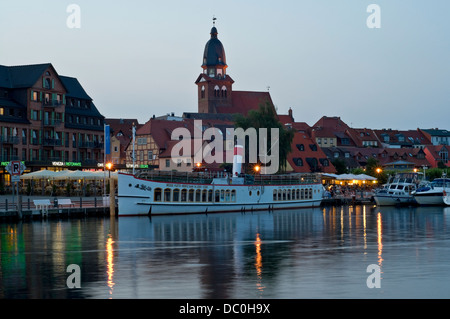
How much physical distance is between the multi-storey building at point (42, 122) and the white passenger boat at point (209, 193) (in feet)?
109

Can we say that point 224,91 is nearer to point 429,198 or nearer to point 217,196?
point 429,198

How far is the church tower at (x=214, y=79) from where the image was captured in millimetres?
193250

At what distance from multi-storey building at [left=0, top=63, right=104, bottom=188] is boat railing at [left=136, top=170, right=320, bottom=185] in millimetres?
32654

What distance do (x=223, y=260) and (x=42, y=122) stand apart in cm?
7342

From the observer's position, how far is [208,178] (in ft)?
220

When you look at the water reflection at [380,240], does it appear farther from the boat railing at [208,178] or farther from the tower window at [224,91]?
the tower window at [224,91]

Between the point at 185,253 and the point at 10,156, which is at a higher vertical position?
the point at 10,156

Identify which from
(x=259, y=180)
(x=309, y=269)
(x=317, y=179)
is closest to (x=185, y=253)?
(x=309, y=269)

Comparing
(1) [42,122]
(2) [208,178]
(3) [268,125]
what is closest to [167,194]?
(2) [208,178]

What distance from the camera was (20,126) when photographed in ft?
309

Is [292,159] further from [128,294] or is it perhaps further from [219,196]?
[128,294]

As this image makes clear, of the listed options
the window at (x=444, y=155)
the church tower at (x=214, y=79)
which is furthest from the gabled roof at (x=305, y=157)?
the church tower at (x=214, y=79)

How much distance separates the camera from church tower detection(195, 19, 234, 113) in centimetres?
19325
